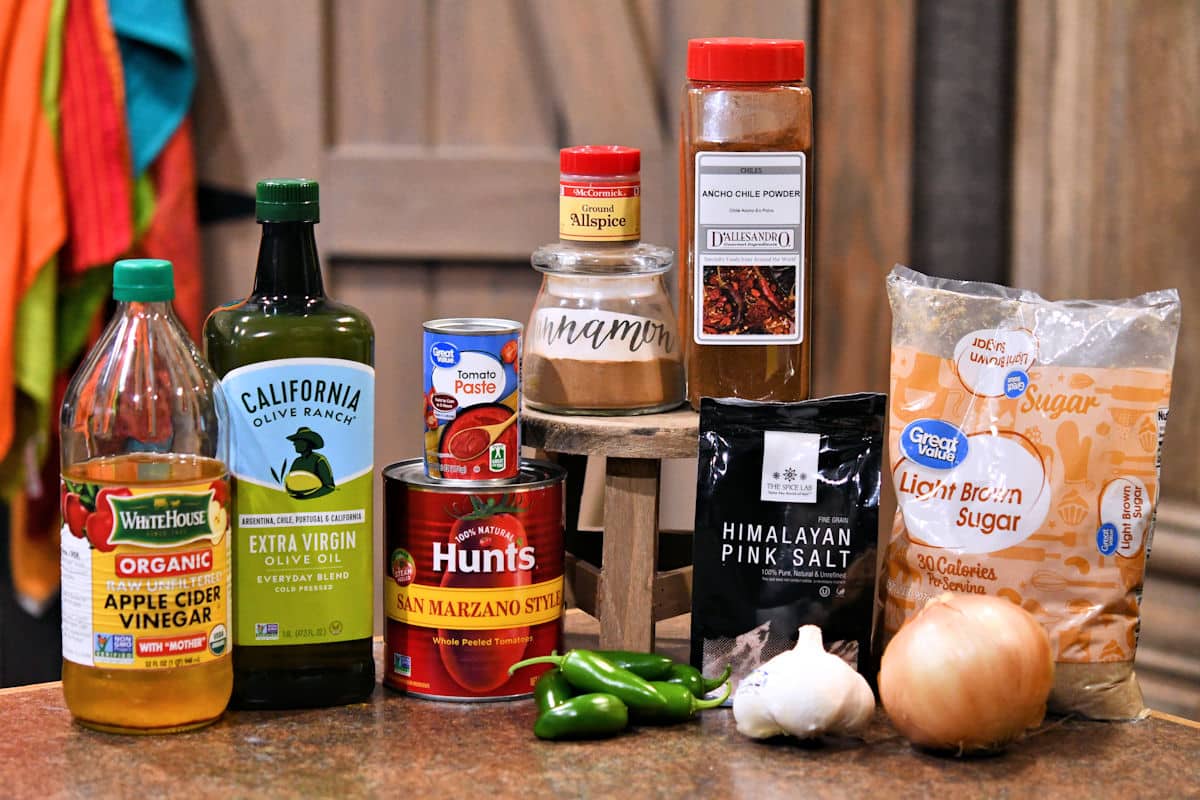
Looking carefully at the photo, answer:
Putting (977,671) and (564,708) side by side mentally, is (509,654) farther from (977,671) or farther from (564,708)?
(977,671)

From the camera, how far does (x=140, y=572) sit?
96cm

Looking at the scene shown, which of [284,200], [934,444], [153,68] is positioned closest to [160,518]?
[284,200]

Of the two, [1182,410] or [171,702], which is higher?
[1182,410]

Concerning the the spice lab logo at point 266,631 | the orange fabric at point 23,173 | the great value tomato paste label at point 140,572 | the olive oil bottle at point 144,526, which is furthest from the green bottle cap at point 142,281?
the orange fabric at point 23,173

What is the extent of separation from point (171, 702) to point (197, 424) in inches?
7.5

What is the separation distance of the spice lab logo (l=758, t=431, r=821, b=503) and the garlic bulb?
0.38 ft

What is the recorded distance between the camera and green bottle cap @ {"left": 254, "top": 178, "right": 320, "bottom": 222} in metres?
1.01

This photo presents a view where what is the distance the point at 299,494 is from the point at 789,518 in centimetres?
35

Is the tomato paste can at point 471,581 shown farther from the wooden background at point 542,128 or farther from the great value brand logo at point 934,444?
the wooden background at point 542,128

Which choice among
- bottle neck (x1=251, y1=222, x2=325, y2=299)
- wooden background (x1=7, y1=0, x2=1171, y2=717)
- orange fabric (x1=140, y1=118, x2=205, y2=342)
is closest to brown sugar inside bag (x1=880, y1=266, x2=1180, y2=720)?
bottle neck (x1=251, y1=222, x2=325, y2=299)

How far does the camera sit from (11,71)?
1.65 meters

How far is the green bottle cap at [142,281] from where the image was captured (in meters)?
0.98

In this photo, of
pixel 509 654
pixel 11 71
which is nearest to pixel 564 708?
pixel 509 654

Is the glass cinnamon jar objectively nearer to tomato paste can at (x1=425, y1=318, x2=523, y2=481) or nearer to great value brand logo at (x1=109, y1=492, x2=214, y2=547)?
tomato paste can at (x1=425, y1=318, x2=523, y2=481)
